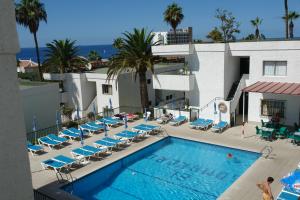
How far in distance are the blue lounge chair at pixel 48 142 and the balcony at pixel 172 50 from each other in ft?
41.2

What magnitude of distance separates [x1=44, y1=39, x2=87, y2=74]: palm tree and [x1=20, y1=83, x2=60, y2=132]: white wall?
33.0 feet

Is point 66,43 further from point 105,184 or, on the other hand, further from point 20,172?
point 20,172

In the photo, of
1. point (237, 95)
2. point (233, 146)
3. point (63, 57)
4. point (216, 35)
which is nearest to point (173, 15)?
point (216, 35)

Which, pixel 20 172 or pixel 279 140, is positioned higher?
pixel 20 172

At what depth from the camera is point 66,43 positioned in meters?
37.6

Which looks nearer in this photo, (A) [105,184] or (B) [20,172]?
(B) [20,172]

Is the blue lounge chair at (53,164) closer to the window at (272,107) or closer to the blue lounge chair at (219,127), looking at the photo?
the blue lounge chair at (219,127)

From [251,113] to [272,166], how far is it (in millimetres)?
9363

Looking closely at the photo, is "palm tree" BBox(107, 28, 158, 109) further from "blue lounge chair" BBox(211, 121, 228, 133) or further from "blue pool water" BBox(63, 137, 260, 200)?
"blue pool water" BBox(63, 137, 260, 200)

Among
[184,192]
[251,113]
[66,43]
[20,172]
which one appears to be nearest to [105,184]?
[184,192]

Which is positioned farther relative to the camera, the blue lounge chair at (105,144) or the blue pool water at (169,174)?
the blue lounge chair at (105,144)

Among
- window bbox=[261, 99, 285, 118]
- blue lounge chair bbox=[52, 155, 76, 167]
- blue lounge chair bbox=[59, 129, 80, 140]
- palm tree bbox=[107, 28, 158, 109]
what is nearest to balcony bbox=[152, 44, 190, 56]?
palm tree bbox=[107, 28, 158, 109]

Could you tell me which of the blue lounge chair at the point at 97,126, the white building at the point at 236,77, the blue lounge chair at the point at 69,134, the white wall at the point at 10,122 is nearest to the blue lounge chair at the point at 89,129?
the blue lounge chair at the point at 97,126

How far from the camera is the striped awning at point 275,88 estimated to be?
2177cm
